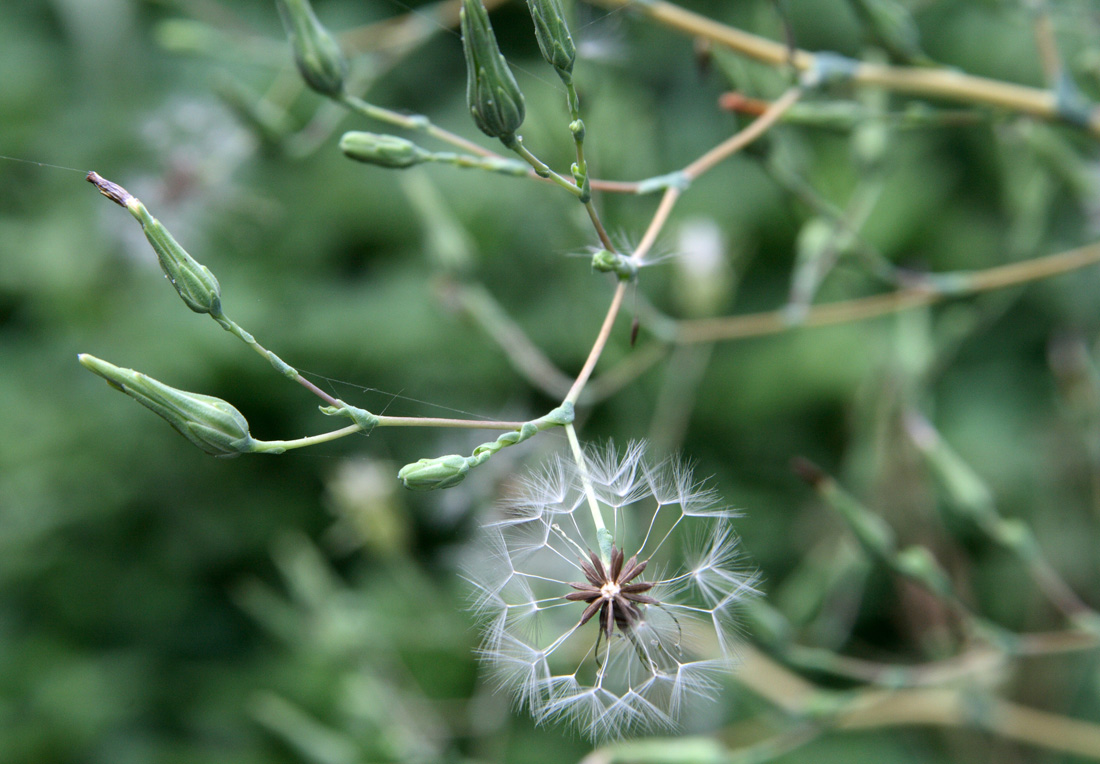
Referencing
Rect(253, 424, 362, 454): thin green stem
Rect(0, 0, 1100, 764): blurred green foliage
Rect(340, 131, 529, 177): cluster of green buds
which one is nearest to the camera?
Rect(253, 424, 362, 454): thin green stem

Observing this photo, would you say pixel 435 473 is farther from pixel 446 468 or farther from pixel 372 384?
pixel 372 384

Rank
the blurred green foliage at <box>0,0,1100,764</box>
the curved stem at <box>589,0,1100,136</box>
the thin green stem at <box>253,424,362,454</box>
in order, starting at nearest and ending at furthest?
the thin green stem at <box>253,424,362,454</box> < the curved stem at <box>589,0,1100,136</box> < the blurred green foliage at <box>0,0,1100,764</box>

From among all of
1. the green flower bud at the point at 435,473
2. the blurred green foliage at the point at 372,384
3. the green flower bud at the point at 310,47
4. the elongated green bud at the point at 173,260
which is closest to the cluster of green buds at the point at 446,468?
the green flower bud at the point at 435,473

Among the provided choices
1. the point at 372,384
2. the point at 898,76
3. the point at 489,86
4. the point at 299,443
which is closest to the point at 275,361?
the point at 299,443

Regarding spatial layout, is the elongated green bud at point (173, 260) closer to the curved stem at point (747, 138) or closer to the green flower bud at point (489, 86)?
the green flower bud at point (489, 86)

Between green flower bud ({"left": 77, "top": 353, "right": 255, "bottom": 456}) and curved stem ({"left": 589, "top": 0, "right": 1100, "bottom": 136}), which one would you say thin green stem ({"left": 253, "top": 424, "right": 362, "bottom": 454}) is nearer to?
green flower bud ({"left": 77, "top": 353, "right": 255, "bottom": 456})

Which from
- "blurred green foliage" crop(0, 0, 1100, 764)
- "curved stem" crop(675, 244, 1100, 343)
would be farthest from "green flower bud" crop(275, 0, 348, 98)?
"blurred green foliage" crop(0, 0, 1100, 764)

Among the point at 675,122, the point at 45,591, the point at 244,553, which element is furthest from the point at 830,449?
the point at 45,591

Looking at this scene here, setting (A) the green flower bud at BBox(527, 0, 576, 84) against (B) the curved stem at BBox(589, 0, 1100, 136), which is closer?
(A) the green flower bud at BBox(527, 0, 576, 84)
